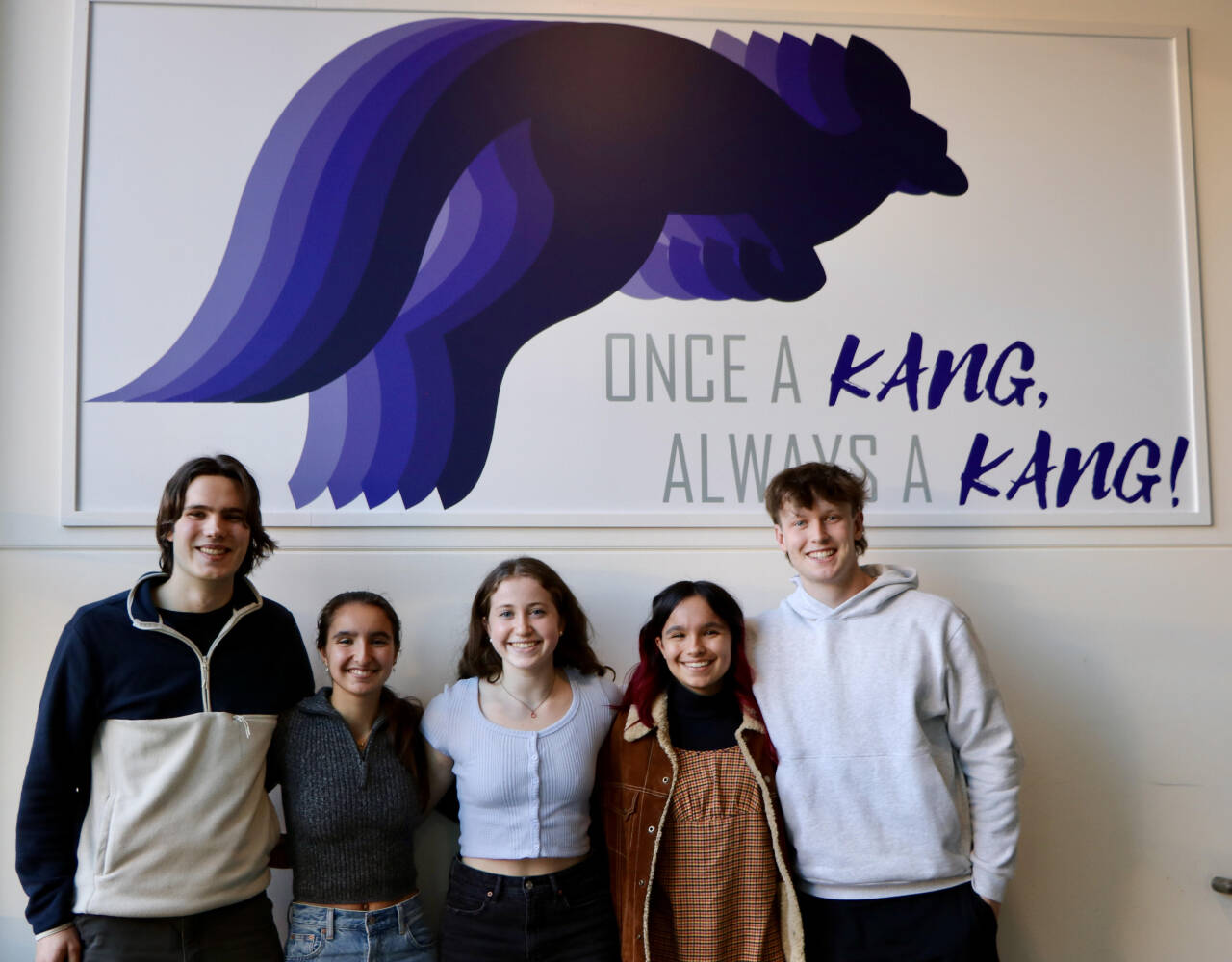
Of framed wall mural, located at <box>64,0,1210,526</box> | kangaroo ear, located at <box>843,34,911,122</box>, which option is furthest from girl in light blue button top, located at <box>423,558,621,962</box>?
kangaroo ear, located at <box>843,34,911,122</box>

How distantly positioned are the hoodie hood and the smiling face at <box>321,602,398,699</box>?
879 mm

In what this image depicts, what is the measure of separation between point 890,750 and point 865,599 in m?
0.30

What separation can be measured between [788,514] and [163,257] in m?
1.60

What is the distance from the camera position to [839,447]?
2.38 m

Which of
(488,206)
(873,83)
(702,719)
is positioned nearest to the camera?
(702,719)

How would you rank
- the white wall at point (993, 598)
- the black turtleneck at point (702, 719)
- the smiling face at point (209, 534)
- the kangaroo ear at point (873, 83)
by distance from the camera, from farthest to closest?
the kangaroo ear at point (873, 83) < the white wall at point (993, 598) < the black turtleneck at point (702, 719) < the smiling face at point (209, 534)

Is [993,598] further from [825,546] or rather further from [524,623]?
[524,623]

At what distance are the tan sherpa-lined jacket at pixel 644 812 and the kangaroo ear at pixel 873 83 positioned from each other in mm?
1588

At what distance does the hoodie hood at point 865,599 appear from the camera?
1985 millimetres

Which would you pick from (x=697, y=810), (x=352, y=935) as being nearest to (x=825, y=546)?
(x=697, y=810)

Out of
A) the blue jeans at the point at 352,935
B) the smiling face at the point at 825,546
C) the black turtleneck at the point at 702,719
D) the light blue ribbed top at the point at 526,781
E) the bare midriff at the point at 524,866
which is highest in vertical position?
the smiling face at the point at 825,546

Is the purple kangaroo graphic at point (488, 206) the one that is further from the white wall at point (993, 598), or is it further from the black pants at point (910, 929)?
the black pants at point (910, 929)

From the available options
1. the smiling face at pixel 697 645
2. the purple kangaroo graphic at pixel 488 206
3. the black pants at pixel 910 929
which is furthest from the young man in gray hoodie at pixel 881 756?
the purple kangaroo graphic at pixel 488 206

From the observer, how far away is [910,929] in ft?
6.10
